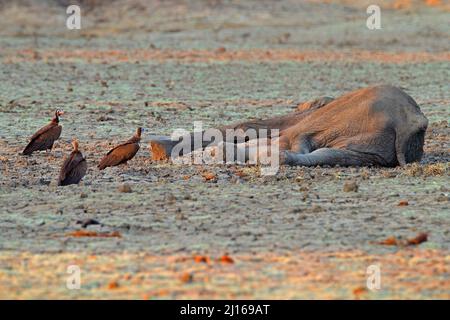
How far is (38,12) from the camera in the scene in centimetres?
3161

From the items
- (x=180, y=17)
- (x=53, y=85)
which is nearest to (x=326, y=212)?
(x=53, y=85)

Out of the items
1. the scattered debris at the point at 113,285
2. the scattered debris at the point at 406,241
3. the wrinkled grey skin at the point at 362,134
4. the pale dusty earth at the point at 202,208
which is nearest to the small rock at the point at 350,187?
the pale dusty earth at the point at 202,208

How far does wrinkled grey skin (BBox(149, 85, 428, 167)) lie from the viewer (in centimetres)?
964

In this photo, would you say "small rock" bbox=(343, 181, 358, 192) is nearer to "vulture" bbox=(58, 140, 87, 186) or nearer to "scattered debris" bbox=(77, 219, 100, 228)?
"vulture" bbox=(58, 140, 87, 186)

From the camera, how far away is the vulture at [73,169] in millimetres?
8492

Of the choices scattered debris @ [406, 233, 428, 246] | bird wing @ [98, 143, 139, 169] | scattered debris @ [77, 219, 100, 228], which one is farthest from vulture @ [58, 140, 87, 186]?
scattered debris @ [406, 233, 428, 246]

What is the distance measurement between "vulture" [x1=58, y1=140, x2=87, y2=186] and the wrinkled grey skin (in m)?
1.48

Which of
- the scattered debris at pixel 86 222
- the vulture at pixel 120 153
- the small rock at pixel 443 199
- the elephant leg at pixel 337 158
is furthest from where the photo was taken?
the elephant leg at pixel 337 158

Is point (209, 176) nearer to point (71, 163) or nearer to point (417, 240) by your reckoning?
point (71, 163)

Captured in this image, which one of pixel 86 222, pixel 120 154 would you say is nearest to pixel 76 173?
pixel 120 154

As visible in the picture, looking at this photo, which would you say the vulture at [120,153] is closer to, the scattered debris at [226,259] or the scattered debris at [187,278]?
the scattered debris at [226,259]

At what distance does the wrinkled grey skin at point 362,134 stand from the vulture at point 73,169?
1477 millimetres

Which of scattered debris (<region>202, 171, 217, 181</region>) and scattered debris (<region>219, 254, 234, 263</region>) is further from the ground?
scattered debris (<region>202, 171, 217, 181</region>)

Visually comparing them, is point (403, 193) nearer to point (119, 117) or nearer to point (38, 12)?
point (119, 117)
